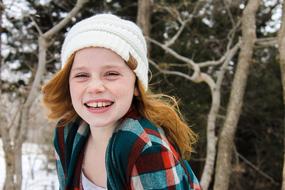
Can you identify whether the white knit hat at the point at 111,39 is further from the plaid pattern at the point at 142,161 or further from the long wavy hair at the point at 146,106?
the plaid pattern at the point at 142,161

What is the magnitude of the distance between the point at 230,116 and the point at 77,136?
401cm

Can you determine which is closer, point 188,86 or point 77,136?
point 77,136

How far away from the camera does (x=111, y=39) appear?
129 centimetres

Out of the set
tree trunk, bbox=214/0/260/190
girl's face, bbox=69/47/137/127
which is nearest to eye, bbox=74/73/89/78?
girl's face, bbox=69/47/137/127

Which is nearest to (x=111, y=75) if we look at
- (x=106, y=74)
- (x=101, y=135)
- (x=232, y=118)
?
(x=106, y=74)

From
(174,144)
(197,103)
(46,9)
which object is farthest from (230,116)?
(174,144)

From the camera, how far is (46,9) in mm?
6785

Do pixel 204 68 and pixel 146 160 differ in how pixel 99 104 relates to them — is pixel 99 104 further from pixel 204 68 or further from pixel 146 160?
pixel 204 68

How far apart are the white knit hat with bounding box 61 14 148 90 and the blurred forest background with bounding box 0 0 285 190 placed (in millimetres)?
3855

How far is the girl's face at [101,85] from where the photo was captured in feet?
4.17

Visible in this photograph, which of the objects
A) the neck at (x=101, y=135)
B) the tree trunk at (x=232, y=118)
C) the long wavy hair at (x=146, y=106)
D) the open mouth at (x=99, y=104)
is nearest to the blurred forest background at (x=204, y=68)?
the tree trunk at (x=232, y=118)

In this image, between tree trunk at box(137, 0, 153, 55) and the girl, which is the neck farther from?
tree trunk at box(137, 0, 153, 55)

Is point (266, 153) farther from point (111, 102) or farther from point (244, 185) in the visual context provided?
point (111, 102)

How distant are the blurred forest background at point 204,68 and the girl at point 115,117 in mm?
3850
